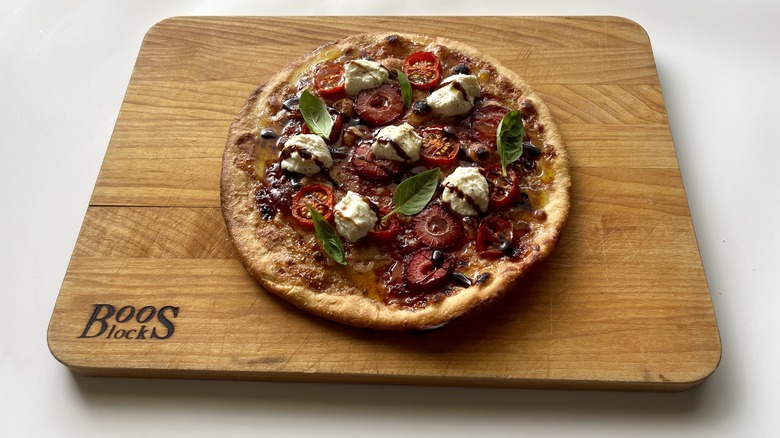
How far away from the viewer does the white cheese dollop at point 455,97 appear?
4039 millimetres

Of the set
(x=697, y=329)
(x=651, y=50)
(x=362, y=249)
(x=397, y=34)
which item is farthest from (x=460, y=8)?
(x=697, y=329)

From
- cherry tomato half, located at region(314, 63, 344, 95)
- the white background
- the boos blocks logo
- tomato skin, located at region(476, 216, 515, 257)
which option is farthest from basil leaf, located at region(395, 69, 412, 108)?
the boos blocks logo

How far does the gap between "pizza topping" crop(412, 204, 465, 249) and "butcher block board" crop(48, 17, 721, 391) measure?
0.42 m

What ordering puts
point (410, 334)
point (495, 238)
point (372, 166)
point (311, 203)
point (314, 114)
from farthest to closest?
point (314, 114)
point (372, 166)
point (311, 203)
point (495, 238)
point (410, 334)

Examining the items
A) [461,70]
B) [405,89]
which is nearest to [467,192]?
[405,89]

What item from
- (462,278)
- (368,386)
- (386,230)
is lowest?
(368,386)

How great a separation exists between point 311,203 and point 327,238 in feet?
1.05

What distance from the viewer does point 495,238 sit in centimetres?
364

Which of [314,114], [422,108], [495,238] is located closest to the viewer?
[495,238]

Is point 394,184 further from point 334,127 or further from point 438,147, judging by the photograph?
point 334,127

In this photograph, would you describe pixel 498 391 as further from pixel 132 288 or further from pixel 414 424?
pixel 132 288

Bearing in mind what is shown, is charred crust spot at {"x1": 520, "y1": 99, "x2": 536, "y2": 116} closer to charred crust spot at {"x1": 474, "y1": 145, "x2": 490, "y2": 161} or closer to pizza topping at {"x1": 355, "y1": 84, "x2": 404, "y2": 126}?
charred crust spot at {"x1": 474, "y1": 145, "x2": 490, "y2": 161}

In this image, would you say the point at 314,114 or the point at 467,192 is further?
the point at 314,114

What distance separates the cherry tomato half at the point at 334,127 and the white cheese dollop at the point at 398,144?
27 centimetres
